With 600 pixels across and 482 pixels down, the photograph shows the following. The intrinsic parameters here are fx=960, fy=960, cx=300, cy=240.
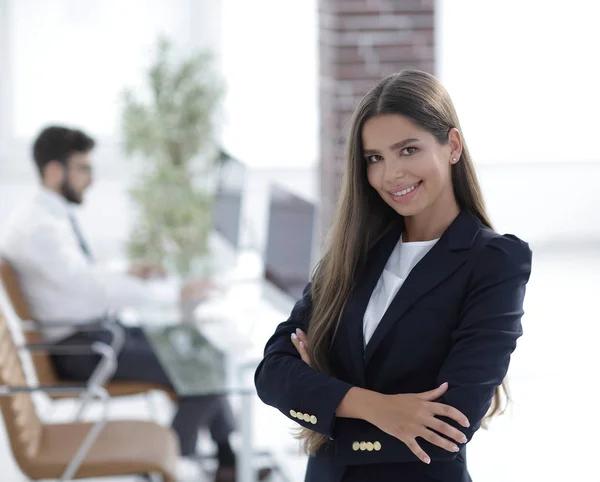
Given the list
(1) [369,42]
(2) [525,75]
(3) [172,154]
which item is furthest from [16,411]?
(2) [525,75]

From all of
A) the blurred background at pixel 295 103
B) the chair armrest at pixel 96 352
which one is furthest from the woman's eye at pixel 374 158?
the blurred background at pixel 295 103

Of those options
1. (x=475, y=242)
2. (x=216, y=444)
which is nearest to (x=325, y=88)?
(x=216, y=444)

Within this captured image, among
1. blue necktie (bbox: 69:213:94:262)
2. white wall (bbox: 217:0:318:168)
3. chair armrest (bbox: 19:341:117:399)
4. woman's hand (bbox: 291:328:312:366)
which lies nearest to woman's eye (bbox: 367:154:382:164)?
woman's hand (bbox: 291:328:312:366)

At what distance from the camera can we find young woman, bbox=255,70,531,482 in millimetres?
1413

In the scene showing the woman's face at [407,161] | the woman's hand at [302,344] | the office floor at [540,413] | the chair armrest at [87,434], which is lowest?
the office floor at [540,413]

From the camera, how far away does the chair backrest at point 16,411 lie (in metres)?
2.69

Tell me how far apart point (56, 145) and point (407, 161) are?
2829mm

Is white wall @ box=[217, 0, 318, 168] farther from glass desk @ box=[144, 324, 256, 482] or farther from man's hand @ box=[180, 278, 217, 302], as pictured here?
glass desk @ box=[144, 324, 256, 482]

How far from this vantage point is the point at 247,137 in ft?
25.3

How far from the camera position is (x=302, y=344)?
1.60 m

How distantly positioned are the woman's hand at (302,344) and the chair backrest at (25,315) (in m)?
2.11

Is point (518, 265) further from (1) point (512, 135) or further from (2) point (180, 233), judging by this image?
(1) point (512, 135)

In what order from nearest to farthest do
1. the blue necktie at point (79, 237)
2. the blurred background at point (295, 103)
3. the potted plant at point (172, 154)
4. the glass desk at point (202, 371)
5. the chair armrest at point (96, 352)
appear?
the glass desk at point (202, 371) < the chair armrest at point (96, 352) < the blue necktie at point (79, 237) < the potted plant at point (172, 154) < the blurred background at point (295, 103)

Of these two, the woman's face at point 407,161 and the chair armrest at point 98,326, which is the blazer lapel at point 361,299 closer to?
the woman's face at point 407,161
